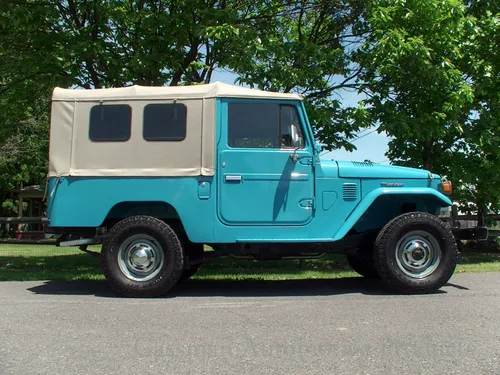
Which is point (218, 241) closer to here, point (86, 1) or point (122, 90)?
point (122, 90)

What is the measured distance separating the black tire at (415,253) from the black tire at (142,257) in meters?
2.66

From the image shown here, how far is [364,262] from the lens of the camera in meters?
7.77

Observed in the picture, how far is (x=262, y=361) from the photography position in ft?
12.5

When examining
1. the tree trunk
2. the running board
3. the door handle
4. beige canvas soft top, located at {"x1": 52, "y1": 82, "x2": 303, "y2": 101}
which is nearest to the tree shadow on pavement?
the running board

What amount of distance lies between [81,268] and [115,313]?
4.97 metres

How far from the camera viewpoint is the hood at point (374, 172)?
259 inches

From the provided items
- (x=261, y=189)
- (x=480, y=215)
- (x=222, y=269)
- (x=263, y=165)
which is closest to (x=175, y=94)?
(x=263, y=165)

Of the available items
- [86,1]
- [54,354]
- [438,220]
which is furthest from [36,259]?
[438,220]

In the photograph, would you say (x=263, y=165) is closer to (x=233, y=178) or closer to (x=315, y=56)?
(x=233, y=178)

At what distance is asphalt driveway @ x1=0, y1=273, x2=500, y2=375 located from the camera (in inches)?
147

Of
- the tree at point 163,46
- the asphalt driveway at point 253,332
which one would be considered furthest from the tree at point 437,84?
the asphalt driveway at point 253,332

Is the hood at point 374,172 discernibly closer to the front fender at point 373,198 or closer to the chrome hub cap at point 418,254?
the front fender at point 373,198

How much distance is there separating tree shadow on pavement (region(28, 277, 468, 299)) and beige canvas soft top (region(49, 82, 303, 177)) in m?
1.72

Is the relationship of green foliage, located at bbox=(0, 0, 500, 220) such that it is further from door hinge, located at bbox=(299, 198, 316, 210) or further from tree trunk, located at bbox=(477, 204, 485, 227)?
door hinge, located at bbox=(299, 198, 316, 210)
